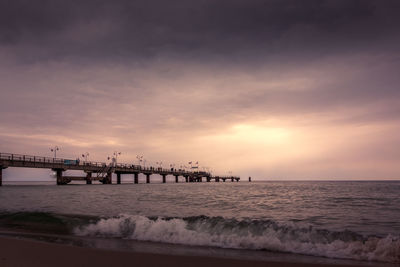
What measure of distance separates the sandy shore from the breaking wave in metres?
2.12

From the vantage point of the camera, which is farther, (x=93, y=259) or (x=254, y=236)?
(x=254, y=236)

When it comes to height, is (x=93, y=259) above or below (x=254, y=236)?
above

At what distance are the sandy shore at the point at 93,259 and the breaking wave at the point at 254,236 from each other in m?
2.12

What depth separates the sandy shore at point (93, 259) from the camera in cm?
652

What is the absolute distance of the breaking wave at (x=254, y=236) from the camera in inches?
325

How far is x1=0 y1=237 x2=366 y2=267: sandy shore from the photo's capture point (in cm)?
652

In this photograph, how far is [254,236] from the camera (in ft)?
32.8

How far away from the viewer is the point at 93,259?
22.8 ft

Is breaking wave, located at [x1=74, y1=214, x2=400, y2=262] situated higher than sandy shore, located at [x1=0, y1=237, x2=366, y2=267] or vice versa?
sandy shore, located at [x1=0, y1=237, x2=366, y2=267]

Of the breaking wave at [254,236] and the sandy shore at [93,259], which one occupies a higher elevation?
the sandy shore at [93,259]

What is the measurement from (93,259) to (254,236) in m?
5.35

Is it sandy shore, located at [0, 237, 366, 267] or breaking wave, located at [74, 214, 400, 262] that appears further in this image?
breaking wave, located at [74, 214, 400, 262]

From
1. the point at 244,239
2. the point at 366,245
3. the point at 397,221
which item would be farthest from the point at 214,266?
the point at 397,221

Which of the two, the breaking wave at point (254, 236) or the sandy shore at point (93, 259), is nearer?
the sandy shore at point (93, 259)
